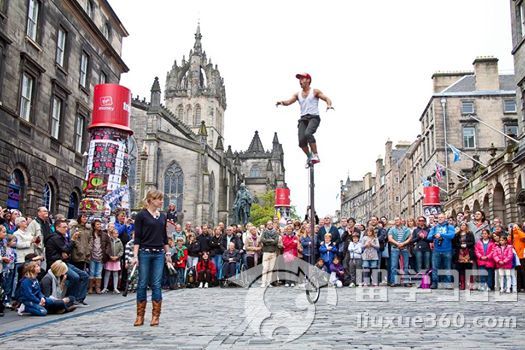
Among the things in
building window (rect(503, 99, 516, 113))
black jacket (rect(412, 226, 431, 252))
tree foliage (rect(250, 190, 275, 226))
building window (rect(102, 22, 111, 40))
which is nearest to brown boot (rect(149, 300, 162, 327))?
black jacket (rect(412, 226, 431, 252))

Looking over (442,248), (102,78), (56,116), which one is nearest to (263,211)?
(102,78)

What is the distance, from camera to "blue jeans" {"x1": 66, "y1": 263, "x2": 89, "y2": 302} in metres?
10.1

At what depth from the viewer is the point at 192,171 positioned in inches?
2286

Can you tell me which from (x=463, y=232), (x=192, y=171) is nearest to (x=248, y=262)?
(x=463, y=232)

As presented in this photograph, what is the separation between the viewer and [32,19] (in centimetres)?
2108

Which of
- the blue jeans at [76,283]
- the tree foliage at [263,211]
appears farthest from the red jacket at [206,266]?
the tree foliage at [263,211]

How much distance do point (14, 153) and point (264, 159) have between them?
81.1 metres

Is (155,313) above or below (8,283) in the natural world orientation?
below

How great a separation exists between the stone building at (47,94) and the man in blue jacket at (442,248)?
14048 mm

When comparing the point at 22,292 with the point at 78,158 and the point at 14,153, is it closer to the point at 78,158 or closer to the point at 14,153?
the point at 14,153

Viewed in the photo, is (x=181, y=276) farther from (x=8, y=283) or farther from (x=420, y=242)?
(x=420, y=242)

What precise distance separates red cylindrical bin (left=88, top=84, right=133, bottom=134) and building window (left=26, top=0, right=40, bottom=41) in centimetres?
691

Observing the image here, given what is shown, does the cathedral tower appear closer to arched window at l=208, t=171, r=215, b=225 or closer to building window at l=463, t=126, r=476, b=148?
arched window at l=208, t=171, r=215, b=225

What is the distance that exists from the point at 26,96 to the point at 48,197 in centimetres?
448
